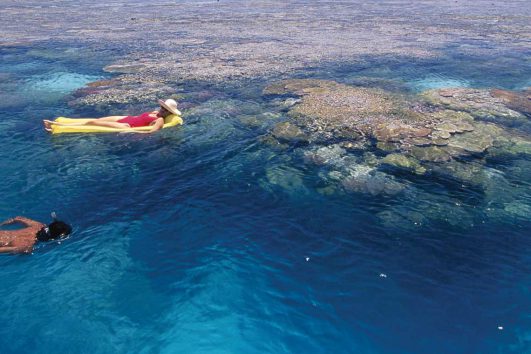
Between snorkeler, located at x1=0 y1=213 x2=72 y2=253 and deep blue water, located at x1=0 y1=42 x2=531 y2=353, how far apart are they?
0.68 ft

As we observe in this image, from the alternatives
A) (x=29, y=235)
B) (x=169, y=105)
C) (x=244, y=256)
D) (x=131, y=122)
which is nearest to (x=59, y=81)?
(x=131, y=122)

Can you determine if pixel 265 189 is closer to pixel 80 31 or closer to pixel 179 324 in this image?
pixel 179 324

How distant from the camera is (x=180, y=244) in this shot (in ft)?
30.6

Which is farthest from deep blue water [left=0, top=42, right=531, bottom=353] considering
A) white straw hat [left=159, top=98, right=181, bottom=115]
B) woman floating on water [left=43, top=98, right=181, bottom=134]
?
white straw hat [left=159, top=98, right=181, bottom=115]

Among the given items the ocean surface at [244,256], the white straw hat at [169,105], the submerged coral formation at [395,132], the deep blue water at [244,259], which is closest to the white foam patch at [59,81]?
the ocean surface at [244,256]

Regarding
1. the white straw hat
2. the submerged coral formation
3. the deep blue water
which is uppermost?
the white straw hat

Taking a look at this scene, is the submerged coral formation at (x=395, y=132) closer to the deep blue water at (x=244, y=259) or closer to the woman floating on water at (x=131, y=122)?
the deep blue water at (x=244, y=259)

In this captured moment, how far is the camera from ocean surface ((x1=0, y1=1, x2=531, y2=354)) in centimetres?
720

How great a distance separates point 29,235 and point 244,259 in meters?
4.90

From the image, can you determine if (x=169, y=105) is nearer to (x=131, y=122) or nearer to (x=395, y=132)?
(x=131, y=122)

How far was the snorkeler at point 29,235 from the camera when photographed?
8.66m

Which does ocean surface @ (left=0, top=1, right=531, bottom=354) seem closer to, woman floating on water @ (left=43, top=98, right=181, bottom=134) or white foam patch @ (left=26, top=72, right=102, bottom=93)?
woman floating on water @ (left=43, top=98, right=181, bottom=134)

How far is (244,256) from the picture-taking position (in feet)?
29.8

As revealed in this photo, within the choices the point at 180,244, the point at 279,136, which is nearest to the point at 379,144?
the point at 279,136
